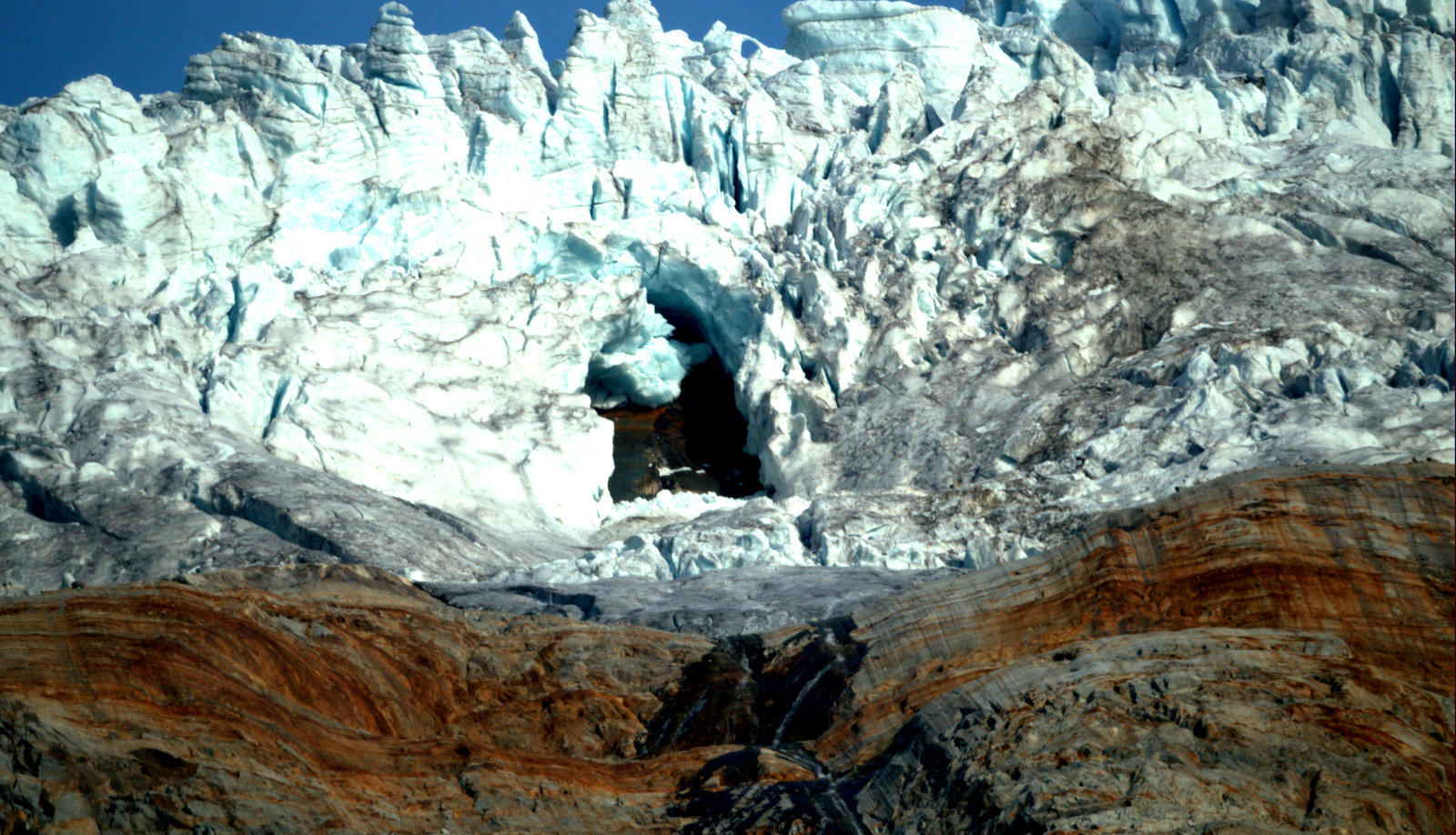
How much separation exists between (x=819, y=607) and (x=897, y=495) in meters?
6.43

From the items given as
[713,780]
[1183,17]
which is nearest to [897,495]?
[713,780]

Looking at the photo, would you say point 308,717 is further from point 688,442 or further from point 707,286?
point 707,286

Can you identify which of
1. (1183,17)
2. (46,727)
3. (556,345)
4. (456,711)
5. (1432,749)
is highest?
(1183,17)

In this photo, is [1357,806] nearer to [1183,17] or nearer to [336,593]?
[336,593]

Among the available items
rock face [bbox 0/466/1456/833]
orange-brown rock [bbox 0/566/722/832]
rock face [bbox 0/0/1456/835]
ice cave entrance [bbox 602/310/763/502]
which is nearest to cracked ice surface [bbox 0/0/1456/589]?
rock face [bbox 0/0/1456/835]

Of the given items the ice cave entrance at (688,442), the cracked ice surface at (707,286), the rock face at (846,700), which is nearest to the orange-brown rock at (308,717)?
the rock face at (846,700)

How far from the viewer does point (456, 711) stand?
12.5m

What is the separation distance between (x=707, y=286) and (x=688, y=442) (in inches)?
142

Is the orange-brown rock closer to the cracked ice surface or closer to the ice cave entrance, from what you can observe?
the cracked ice surface

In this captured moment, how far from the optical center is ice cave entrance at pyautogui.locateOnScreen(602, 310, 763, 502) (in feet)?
92.1

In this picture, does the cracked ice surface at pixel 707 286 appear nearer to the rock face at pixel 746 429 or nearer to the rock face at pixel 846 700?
the rock face at pixel 746 429

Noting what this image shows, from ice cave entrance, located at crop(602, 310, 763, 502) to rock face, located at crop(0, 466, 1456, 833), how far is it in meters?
13.8

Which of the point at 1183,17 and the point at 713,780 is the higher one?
the point at 1183,17

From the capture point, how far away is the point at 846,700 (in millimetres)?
11555
